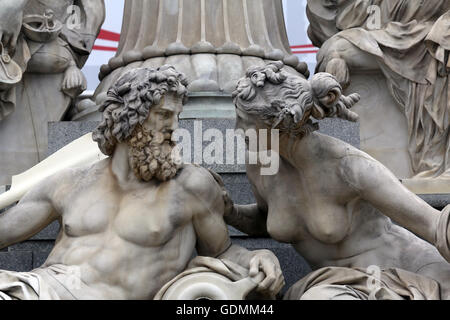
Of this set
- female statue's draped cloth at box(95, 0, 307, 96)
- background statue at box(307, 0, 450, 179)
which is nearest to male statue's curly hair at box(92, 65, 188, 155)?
female statue's draped cloth at box(95, 0, 307, 96)

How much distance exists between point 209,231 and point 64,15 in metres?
4.28

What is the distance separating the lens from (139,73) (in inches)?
322

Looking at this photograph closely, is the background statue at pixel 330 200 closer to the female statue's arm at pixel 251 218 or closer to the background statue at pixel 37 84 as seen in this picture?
the female statue's arm at pixel 251 218

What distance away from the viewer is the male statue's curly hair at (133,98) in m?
8.04

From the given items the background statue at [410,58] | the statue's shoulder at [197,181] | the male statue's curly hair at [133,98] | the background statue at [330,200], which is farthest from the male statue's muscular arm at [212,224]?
the background statue at [410,58]

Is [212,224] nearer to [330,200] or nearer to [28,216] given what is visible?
[330,200]

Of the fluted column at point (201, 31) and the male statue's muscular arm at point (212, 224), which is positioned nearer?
the male statue's muscular arm at point (212, 224)

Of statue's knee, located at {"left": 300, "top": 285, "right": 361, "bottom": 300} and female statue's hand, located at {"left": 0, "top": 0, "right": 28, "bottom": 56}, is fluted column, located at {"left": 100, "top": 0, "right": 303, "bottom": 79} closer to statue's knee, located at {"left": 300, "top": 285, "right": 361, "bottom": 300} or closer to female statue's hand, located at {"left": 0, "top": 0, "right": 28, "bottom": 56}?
female statue's hand, located at {"left": 0, "top": 0, "right": 28, "bottom": 56}

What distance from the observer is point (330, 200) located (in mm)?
8258

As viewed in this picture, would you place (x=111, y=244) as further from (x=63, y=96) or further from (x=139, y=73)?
(x=63, y=96)

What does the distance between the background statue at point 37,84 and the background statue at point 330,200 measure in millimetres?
3524

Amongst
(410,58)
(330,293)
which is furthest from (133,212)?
(410,58)
